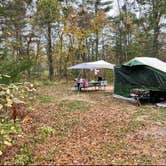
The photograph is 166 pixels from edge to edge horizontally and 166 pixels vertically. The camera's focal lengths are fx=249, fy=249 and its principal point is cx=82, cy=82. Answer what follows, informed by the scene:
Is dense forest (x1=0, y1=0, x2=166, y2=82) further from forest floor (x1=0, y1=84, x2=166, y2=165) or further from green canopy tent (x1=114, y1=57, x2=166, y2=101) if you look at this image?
forest floor (x1=0, y1=84, x2=166, y2=165)

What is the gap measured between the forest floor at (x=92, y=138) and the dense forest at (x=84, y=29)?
41.1 ft

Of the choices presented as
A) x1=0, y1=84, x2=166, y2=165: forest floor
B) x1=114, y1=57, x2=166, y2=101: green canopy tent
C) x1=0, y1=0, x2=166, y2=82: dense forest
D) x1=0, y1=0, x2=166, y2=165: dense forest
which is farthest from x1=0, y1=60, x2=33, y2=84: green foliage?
x1=0, y1=0, x2=166, y2=82: dense forest

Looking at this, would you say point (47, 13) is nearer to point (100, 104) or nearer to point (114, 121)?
point (100, 104)

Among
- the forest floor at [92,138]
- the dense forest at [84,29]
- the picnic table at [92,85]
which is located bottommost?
the forest floor at [92,138]

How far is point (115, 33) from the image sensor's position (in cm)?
2302

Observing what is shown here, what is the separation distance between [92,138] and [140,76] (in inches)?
217

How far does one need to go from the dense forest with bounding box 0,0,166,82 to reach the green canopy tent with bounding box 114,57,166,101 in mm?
9589

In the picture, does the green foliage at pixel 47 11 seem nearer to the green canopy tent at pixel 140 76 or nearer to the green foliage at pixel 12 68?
the green canopy tent at pixel 140 76

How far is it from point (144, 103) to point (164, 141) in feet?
15.6

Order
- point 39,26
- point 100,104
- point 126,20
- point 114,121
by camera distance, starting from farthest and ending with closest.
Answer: point 126,20 < point 39,26 < point 100,104 < point 114,121

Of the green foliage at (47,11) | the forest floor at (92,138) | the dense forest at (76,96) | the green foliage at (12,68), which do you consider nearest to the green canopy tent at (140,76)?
the dense forest at (76,96)

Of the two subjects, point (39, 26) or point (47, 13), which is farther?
point (39, 26)

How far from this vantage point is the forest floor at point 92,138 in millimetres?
4340

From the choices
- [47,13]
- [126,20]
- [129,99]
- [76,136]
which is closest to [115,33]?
[126,20]
